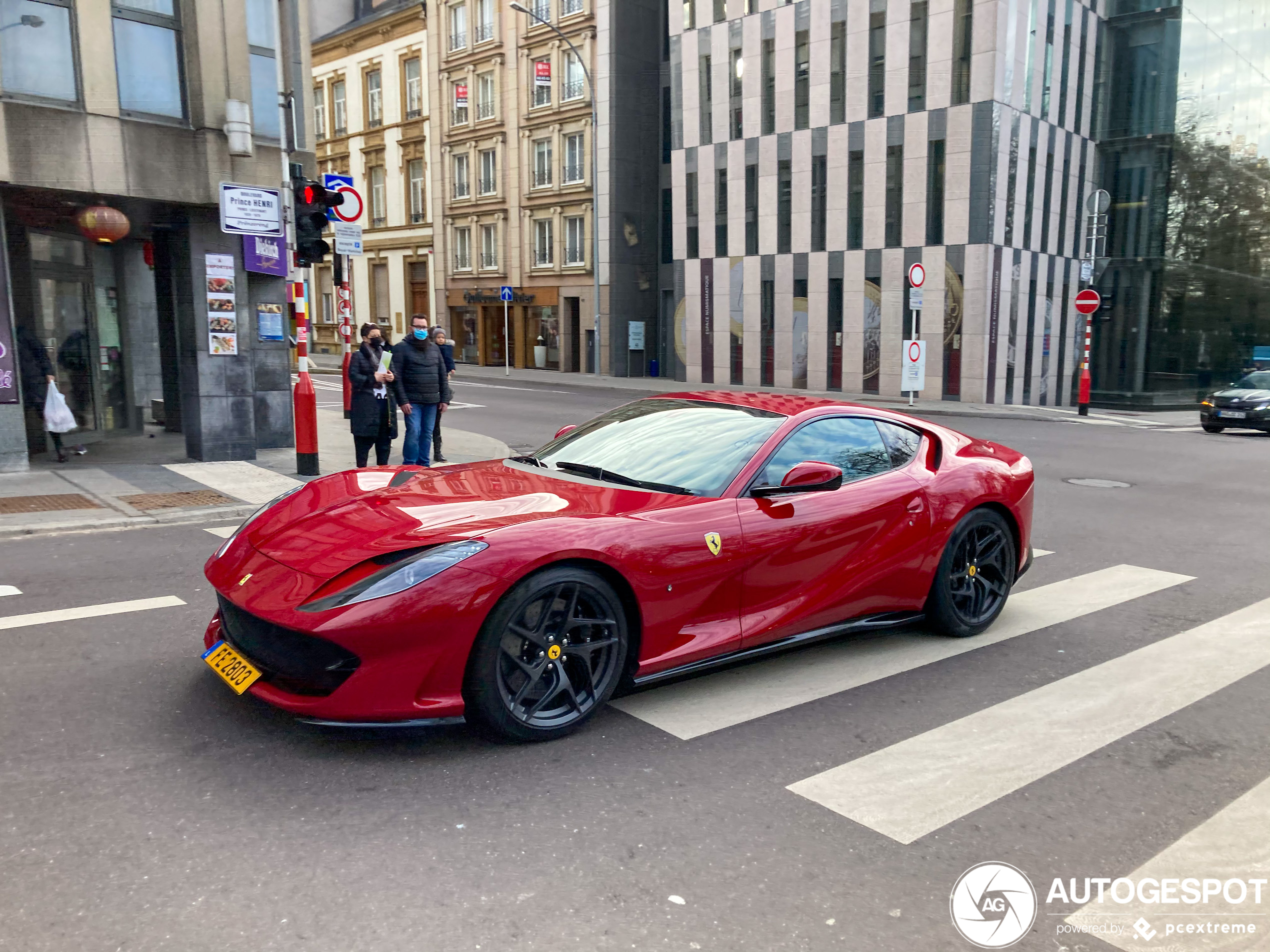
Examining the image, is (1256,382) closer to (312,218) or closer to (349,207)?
(349,207)

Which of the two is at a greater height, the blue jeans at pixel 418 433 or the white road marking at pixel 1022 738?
the blue jeans at pixel 418 433

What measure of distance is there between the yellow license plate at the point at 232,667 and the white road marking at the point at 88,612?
1.94m

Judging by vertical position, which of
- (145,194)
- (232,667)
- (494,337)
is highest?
(145,194)

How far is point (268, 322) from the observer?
1401 centimetres

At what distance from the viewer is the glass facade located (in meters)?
32.5

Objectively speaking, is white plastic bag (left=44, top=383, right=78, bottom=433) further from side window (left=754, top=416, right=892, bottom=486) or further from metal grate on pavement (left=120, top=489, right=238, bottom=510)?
side window (left=754, top=416, right=892, bottom=486)

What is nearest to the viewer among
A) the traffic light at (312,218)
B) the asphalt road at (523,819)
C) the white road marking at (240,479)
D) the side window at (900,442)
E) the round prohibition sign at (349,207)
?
the asphalt road at (523,819)

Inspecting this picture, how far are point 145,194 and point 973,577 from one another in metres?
10.3

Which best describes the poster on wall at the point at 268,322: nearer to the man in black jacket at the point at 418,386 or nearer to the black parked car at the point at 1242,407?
the man in black jacket at the point at 418,386

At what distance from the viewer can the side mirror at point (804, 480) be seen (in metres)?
4.51

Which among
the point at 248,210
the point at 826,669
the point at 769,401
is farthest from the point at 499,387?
the point at 826,669

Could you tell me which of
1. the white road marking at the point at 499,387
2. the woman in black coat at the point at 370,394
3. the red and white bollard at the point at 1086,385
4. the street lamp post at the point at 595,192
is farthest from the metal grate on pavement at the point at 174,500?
the street lamp post at the point at 595,192

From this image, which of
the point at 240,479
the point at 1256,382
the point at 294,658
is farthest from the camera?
the point at 1256,382

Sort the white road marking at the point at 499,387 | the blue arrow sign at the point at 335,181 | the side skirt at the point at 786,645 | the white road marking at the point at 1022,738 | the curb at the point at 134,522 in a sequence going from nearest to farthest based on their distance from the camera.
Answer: the white road marking at the point at 1022,738, the side skirt at the point at 786,645, the curb at the point at 134,522, the blue arrow sign at the point at 335,181, the white road marking at the point at 499,387
